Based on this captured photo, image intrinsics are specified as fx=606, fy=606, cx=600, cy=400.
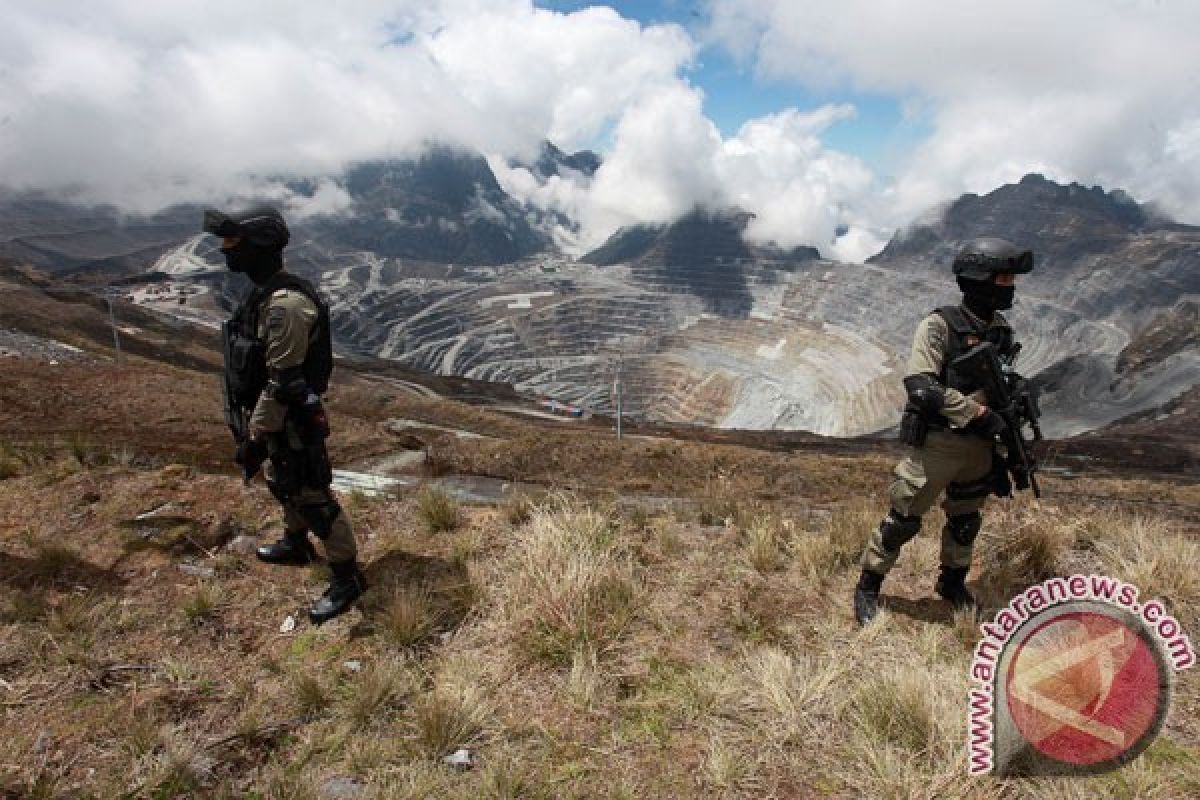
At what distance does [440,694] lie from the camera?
11.4 feet

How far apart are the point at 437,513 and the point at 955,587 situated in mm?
4627

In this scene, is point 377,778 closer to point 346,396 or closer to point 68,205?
point 346,396

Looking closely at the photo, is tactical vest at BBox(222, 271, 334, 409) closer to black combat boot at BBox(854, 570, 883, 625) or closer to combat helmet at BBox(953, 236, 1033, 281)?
black combat boot at BBox(854, 570, 883, 625)

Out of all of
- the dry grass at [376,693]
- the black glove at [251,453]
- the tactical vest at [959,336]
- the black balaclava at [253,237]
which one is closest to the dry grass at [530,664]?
the dry grass at [376,693]

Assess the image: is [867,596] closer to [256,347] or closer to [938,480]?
[938,480]

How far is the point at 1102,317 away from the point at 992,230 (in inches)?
2148

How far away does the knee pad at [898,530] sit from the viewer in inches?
181

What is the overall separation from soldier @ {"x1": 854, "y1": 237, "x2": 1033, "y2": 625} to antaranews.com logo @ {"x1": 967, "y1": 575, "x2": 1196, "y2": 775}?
116 centimetres

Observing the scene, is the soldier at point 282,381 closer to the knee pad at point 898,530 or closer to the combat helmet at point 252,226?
the combat helmet at point 252,226

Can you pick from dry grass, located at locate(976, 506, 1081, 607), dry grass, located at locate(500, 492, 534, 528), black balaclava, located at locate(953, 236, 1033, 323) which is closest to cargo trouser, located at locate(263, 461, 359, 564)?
dry grass, located at locate(500, 492, 534, 528)

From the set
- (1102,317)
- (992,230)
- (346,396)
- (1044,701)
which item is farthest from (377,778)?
(992,230)

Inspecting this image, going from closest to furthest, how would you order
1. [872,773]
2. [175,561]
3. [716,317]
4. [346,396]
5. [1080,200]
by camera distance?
[872,773], [175,561], [346,396], [716,317], [1080,200]

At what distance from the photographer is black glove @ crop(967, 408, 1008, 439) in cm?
423

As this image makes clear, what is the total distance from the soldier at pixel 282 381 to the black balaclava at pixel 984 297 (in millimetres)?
4727
